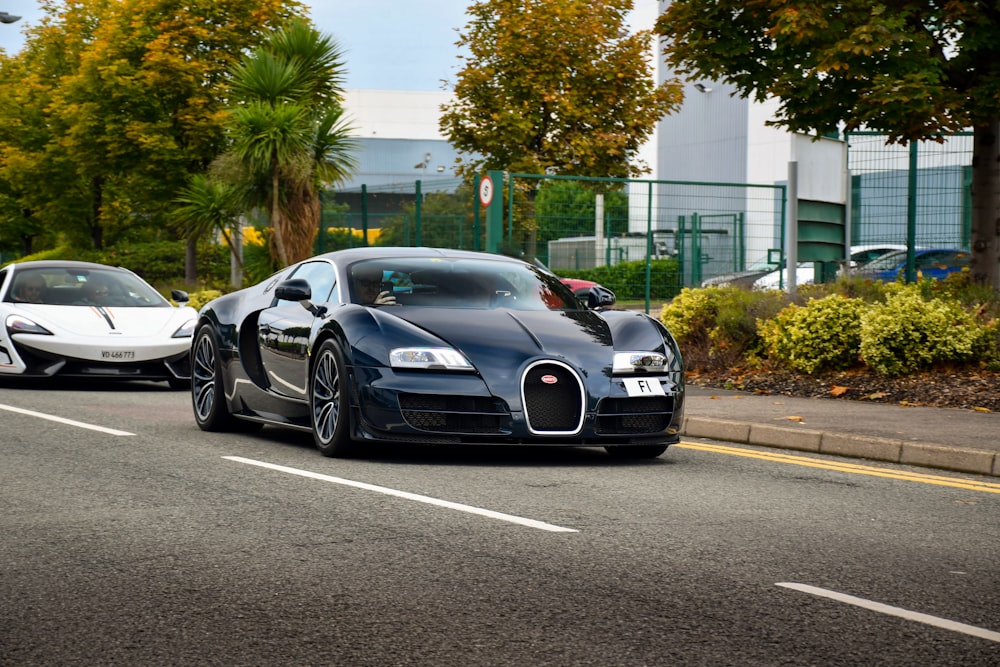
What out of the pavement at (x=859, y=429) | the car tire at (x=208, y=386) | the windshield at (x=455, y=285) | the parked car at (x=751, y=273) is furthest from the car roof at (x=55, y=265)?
the parked car at (x=751, y=273)

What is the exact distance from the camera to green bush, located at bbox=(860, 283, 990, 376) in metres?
12.7

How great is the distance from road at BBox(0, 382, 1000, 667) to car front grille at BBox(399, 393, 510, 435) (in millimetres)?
262

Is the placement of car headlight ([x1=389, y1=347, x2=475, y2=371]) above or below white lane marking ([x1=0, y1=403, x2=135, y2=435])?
above

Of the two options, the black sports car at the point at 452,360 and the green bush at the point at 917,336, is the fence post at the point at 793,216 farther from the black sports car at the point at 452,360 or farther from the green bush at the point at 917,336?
the black sports car at the point at 452,360

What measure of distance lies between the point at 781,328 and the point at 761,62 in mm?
3776

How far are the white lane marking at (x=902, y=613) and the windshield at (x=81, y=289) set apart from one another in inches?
462

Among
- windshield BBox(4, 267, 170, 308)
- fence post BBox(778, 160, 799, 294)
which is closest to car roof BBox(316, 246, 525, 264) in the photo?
fence post BBox(778, 160, 799, 294)

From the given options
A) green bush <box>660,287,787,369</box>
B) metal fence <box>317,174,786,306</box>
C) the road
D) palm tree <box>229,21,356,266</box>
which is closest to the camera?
the road

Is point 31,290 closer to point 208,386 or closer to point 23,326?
point 23,326

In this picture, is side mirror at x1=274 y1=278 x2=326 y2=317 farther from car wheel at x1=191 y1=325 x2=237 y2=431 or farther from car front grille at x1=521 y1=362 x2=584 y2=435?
car front grille at x1=521 y1=362 x2=584 y2=435

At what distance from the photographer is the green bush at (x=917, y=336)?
1266cm

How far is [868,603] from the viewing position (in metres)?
4.91

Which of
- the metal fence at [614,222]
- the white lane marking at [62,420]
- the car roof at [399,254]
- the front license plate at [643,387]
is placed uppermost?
the metal fence at [614,222]

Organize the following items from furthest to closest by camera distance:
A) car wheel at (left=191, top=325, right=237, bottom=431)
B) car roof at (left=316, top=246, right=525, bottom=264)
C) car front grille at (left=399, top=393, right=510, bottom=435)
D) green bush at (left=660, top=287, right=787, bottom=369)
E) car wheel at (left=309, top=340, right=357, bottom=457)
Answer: green bush at (left=660, top=287, right=787, bottom=369) → car wheel at (left=191, top=325, right=237, bottom=431) → car roof at (left=316, top=246, right=525, bottom=264) → car wheel at (left=309, top=340, right=357, bottom=457) → car front grille at (left=399, top=393, right=510, bottom=435)
